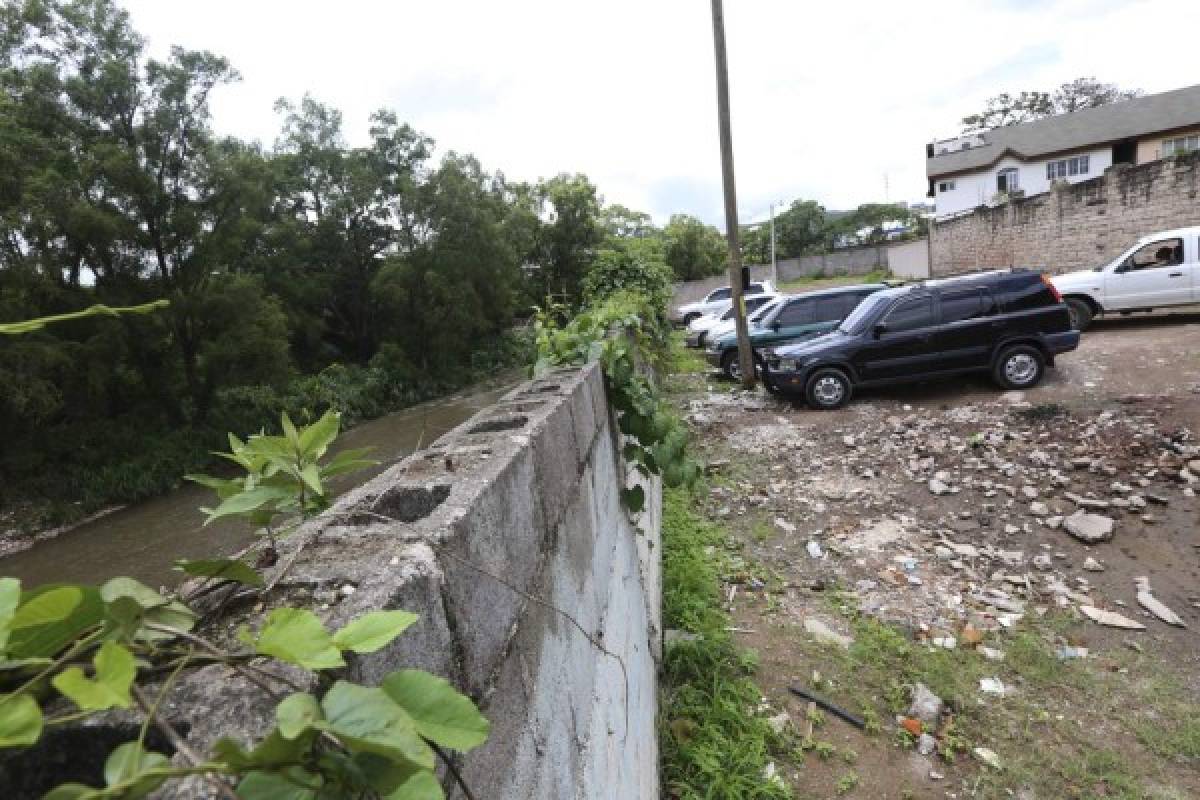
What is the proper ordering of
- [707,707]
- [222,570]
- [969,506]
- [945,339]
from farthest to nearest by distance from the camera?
[945,339]
[969,506]
[707,707]
[222,570]

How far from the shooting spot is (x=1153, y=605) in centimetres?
408

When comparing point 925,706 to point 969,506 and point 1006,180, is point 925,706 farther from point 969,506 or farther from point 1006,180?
point 1006,180

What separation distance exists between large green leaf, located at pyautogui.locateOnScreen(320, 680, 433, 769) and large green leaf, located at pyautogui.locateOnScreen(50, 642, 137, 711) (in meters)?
0.17

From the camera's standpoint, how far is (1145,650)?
3.72 meters

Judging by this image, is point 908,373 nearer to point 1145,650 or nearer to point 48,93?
point 1145,650

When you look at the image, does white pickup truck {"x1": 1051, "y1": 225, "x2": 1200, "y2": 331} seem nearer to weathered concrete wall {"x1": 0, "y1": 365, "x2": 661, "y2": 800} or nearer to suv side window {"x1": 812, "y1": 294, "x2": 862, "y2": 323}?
suv side window {"x1": 812, "y1": 294, "x2": 862, "y2": 323}

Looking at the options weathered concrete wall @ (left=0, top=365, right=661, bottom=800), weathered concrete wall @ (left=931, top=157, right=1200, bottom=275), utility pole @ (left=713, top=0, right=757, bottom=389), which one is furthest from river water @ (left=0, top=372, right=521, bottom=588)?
weathered concrete wall @ (left=931, top=157, right=1200, bottom=275)

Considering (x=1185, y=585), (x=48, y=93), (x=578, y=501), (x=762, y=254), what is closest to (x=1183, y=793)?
(x=1185, y=585)

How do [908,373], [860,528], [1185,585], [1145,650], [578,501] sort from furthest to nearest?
[908,373], [860,528], [1185,585], [1145,650], [578,501]

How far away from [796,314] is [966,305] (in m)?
3.59

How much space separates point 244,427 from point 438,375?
836cm

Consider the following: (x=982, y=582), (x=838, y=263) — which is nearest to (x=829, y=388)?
(x=982, y=582)

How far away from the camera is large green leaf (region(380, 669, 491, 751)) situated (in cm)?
68

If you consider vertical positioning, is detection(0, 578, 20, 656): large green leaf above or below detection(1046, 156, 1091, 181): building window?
below
